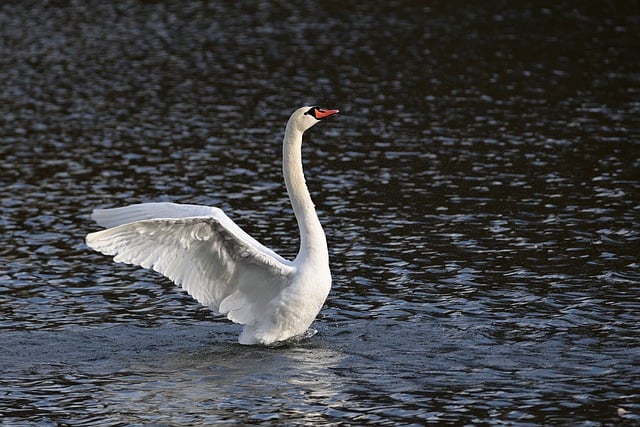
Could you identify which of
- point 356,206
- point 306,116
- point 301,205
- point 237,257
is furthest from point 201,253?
point 356,206

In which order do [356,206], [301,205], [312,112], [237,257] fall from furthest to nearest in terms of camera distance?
[356,206]
[312,112]
[301,205]
[237,257]

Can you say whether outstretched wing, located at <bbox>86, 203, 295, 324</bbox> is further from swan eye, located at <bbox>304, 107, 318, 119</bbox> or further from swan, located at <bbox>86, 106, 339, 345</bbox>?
swan eye, located at <bbox>304, 107, 318, 119</bbox>

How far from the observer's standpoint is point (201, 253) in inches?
563

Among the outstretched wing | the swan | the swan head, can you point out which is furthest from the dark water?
the swan head

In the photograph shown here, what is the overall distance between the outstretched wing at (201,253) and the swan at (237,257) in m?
0.01

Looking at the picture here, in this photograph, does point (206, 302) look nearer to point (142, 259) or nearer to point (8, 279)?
point (142, 259)

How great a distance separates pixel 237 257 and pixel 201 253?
42cm

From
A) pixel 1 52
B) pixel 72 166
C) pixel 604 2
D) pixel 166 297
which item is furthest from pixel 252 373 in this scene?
pixel 604 2

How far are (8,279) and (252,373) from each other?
5.71 meters

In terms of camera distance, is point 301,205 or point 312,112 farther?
point 312,112

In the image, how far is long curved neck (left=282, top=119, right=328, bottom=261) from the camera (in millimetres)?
14117

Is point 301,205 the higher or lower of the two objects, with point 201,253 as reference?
higher

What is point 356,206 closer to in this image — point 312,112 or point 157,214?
point 312,112

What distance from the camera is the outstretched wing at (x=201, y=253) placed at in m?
13.6
